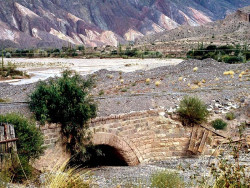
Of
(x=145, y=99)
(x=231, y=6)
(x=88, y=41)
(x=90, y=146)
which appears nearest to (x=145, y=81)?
(x=145, y=99)

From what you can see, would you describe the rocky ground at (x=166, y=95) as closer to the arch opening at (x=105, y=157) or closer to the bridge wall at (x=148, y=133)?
the bridge wall at (x=148, y=133)

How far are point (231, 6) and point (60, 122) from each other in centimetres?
16532

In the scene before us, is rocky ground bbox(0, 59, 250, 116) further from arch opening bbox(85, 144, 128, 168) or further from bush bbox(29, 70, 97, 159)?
arch opening bbox(85, 144, 128, 168)

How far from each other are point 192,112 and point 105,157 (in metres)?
3.81

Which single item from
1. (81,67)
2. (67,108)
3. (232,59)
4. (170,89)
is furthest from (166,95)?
(81,67)

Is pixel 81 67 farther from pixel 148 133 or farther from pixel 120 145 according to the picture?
pixel 120 145

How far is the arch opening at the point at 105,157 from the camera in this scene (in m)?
12.8

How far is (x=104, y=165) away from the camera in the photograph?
44.2 feet

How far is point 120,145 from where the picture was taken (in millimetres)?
12711

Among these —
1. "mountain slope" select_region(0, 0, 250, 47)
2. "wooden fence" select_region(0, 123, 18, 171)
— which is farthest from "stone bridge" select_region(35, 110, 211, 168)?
"mountain slope" select_region(0, 0, 250, 47)

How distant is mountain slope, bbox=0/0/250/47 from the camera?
351 ft

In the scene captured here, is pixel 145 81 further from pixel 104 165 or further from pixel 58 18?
pixel 58 18

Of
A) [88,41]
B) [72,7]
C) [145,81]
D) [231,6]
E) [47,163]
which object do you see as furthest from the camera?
[231,6]

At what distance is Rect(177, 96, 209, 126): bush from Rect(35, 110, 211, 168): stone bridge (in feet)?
1.11
